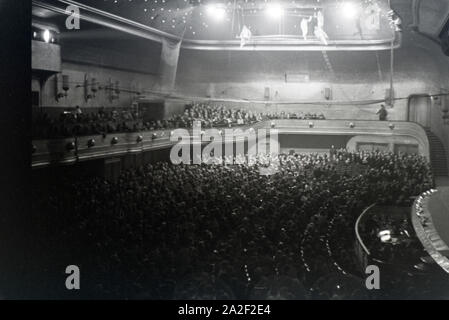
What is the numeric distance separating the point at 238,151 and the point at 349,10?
38.2 feet

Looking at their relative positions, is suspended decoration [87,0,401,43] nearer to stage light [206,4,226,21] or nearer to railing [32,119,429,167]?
stage light [206,4,226,21]

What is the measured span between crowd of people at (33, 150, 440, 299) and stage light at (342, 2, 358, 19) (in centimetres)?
1062

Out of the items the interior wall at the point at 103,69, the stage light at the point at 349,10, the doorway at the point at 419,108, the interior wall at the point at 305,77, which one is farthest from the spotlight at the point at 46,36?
the doorway at the point at 419,108

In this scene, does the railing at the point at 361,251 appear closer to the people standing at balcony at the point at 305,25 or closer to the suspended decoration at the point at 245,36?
the suspended decoration at the point at 245,36

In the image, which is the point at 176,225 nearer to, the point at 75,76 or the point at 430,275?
the point at 430,275

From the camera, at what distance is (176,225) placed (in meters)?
8.83

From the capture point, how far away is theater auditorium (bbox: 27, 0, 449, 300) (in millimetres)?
7703

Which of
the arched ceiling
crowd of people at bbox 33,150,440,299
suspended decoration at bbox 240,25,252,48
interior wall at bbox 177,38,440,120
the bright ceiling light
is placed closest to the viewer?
crowd of people at bbox 33,150,440,299

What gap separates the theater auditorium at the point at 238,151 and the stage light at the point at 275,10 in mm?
166

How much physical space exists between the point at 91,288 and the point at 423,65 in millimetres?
16605

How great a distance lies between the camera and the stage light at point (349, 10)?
21531 millimetres

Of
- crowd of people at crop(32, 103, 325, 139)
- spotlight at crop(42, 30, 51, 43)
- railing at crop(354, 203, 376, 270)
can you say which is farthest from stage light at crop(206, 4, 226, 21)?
railing at crop(354, 203, 376, 270)
